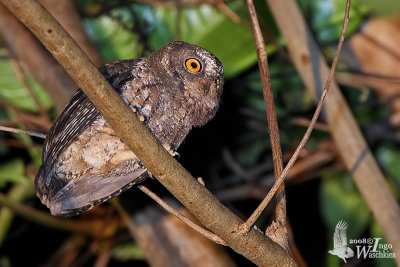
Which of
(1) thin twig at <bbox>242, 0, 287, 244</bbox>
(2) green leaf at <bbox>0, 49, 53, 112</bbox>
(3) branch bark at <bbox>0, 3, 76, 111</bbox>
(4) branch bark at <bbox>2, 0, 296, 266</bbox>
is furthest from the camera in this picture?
(2) green leaf at <bbox>0, 49, 53, 112</bbox>

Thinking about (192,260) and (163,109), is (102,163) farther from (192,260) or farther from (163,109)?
(192,260)

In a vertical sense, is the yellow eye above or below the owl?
above

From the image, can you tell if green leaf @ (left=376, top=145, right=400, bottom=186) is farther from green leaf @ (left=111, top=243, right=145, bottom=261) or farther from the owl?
the owl

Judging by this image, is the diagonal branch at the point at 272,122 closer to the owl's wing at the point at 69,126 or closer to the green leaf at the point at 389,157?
the owl's wing at the point at 69,126

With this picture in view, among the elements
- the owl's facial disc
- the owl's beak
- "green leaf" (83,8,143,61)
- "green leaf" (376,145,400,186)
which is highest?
"green leaf" (83,8,143,61)

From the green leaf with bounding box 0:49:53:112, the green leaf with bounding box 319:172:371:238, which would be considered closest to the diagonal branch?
the green leaf with bounding box 319:172:371:238

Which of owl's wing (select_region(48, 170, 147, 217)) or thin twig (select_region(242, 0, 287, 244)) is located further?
owl's wing (select_region(48, 170, 147, 217))

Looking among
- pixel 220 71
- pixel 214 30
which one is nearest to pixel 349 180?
pixel 214 30
